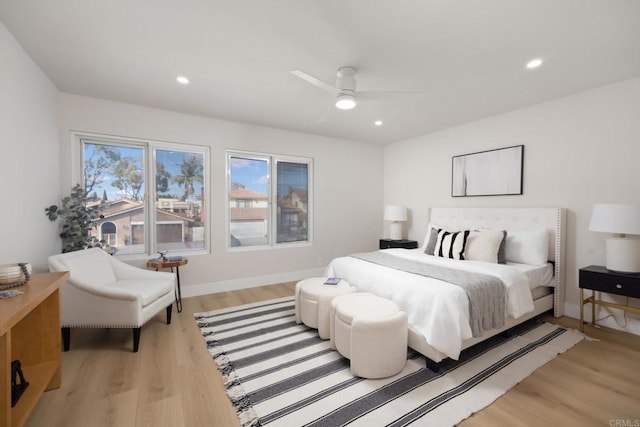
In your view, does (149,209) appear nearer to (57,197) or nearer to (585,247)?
→ (57,197)

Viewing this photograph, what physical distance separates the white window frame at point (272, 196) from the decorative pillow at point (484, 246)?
2.46 meters

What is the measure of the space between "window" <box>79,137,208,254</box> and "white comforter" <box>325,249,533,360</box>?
7.53ft

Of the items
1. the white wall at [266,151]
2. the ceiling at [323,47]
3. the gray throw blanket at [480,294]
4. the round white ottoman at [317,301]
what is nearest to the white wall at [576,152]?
the ceiling at [323,47]

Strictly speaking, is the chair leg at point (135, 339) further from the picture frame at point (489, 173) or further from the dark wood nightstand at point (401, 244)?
the picture frame at point (489, 173)

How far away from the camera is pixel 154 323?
2828 millimetres

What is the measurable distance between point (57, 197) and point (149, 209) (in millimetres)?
875

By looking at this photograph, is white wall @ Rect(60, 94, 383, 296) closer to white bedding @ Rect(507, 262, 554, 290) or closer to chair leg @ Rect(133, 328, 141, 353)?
chair leg @ Rect(133, 328, 141, 353)

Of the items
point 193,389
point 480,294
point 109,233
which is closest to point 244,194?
point 109,233

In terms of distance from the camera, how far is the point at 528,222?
3.22m

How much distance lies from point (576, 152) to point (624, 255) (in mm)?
1175

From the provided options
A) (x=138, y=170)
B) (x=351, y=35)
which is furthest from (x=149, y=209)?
(x=351, y=35)

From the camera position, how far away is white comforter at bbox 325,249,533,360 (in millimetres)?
1927

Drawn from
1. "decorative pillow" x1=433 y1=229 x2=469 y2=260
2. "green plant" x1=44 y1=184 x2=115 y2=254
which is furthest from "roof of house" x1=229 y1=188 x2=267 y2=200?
"decorative pillow" x1=433 y1=229 x2=469 y2=260

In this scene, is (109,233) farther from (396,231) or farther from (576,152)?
(576,152)
